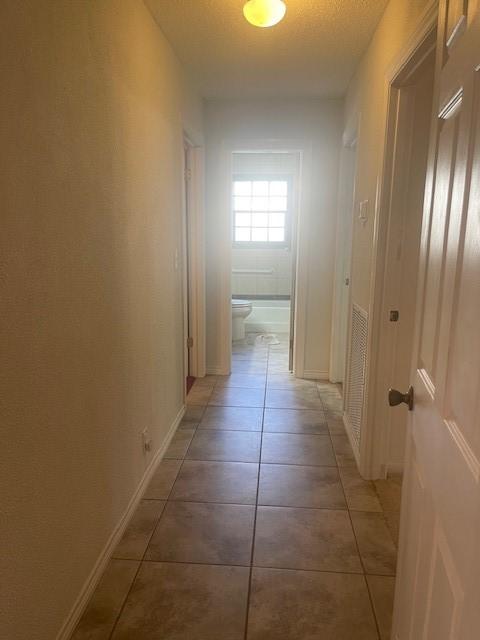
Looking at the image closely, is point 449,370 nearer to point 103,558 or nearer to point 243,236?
point 103,558

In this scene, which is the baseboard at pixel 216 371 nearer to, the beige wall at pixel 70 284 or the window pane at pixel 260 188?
the beige wall at pixel 70 284

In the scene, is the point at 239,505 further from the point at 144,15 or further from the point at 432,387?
the point at 144,15

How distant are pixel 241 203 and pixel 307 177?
3.04 metres

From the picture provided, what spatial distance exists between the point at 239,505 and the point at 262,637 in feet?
2.35

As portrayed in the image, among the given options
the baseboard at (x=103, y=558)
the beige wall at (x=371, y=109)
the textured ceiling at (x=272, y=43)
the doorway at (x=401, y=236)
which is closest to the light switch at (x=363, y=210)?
the beige wall at (x=371, y=109)

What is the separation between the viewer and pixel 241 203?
262 inches

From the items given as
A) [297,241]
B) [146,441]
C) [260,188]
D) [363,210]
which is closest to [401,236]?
[363,210]

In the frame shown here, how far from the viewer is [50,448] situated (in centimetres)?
132

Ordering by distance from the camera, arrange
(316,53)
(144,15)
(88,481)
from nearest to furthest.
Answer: (88,481), (144,15), (316,53)

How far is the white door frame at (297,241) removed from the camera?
3.69m

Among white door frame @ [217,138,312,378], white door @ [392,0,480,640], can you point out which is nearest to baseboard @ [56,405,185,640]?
white door @ [392,0,480,640]

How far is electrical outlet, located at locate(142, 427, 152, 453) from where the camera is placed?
88.8 inches

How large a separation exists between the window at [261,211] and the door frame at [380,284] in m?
4.47

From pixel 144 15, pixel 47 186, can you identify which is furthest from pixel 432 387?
pixel 144 15
